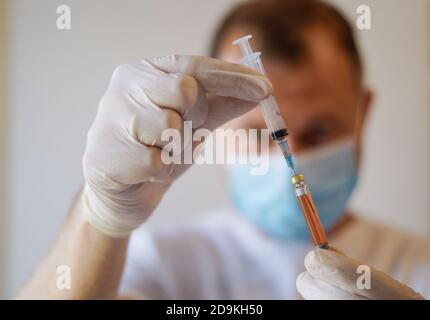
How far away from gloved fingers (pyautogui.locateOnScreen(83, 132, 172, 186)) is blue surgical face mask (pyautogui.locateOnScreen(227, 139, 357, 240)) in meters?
0.48

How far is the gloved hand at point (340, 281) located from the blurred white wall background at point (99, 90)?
0.41 metres

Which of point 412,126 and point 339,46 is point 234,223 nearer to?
point 339,46

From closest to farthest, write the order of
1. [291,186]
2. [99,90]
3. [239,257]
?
[99,90] < [291,186] < [239,257]

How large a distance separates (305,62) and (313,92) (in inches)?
2.9

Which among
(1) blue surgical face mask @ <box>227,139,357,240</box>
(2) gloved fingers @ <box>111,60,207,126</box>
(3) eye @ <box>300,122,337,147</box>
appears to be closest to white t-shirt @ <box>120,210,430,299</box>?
(1) blue surgical face mask @ <box>227,139,357,240</box>

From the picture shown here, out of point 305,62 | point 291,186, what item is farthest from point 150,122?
point 305,62

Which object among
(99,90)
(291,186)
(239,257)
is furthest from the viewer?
(239,257)

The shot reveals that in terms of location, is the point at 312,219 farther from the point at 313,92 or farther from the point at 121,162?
the point at 313,92

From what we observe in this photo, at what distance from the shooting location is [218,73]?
59cm

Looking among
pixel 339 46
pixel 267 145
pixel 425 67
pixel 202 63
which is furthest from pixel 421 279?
pixel 425 67

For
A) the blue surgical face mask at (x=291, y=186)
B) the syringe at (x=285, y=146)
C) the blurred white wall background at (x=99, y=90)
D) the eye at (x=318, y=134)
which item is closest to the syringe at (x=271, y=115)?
the syringe at (x=285, y=146)

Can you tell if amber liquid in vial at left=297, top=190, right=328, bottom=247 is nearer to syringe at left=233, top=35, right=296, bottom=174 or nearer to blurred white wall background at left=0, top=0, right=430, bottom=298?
syringe at left=233, top=35, right=296, bottom=174

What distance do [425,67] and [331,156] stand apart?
734 millimetres

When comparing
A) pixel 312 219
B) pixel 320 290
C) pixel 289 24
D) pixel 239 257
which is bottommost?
pixel 239 257
